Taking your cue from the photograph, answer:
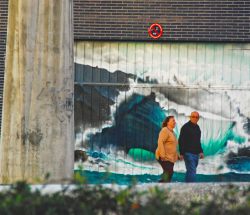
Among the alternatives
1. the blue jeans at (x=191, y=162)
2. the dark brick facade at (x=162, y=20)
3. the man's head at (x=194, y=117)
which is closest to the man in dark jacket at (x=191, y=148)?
the blue jeans at (x=191, y=162)

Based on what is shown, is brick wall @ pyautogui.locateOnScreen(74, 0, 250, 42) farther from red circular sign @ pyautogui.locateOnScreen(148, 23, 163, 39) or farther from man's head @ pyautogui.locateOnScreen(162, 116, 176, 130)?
man's head @ pyautogui.locateOnScreen(162, 116, 176, 130)

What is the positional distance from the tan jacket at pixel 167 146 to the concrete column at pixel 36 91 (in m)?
7.12

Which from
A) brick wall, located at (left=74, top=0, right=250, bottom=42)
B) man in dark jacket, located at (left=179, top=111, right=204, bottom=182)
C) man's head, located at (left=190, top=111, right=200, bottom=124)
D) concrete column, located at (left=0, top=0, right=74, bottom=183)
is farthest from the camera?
brick wall, located at (left=74, top=0, right=250, bottom=42)

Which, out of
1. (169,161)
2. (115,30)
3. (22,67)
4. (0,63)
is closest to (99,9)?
(115,30)

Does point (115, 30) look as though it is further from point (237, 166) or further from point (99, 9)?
point (237, 166)

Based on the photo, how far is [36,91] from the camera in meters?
10.5

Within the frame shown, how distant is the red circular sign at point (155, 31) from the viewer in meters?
19.4

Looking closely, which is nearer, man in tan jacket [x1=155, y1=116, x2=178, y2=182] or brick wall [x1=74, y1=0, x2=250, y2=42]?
man in tan jacket [x1=155, y1=116, x2=178, y2=182]

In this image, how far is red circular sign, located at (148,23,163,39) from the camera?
1936 centimetres

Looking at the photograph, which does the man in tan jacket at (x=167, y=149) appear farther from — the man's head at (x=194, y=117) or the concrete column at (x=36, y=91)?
the concrete column at (x=36, y=91)

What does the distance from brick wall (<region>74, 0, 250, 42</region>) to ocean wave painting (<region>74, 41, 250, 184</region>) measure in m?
0.20

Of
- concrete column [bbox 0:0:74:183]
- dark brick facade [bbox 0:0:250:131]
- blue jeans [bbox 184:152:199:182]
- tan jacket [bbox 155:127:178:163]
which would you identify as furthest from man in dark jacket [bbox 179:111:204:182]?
concrete column [bbox 0:0:74:183]

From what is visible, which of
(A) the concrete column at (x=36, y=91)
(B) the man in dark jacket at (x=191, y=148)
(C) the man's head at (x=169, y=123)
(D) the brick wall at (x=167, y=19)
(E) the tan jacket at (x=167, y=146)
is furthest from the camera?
(D) the brick wall at (x=167, y=19)

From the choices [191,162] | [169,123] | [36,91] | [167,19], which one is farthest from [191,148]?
[36,91]
